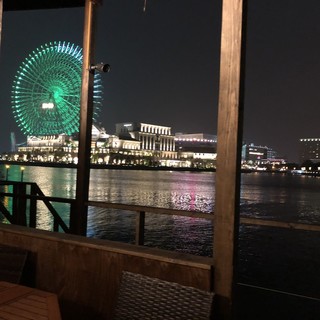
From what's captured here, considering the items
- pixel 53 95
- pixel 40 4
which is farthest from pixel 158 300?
pixel 53 95

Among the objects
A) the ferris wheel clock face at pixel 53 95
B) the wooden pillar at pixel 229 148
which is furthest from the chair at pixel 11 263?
the ferris wheel clock face at pixel 53 95

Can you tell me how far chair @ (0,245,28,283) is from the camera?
11.2 feet

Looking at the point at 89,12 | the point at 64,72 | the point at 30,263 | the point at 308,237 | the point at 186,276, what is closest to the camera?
the point at 186,276

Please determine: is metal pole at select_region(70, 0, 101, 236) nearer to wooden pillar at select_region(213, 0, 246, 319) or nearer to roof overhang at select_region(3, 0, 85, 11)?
roof overhang at select_region(3, 0, 85, 11)

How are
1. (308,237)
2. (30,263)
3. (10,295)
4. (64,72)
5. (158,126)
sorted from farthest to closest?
(158,126) → (64,72) → (308,237) → (30,263) → (10,295)

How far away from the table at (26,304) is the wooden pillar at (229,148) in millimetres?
1139

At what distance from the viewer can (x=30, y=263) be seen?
363 cm

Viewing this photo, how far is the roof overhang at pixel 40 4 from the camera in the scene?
6.42 m

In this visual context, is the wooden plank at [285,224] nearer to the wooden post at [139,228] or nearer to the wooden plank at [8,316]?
the wooden post at [139,228]

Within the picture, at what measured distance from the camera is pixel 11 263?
11.5ft

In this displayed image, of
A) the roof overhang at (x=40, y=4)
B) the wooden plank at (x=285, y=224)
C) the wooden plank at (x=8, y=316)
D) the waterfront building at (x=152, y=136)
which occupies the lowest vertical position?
the wooden plank at (x=8, y=316)

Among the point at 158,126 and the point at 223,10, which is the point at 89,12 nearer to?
the point at 223,10

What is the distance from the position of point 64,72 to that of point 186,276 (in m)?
49.0

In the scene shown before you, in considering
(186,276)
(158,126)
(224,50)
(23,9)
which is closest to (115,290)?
(186,276)
